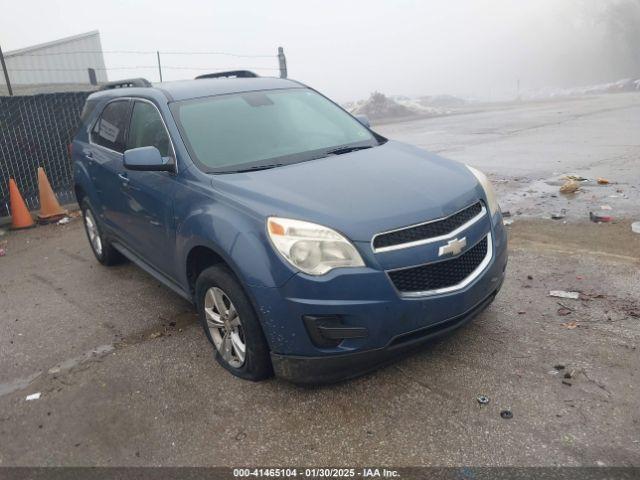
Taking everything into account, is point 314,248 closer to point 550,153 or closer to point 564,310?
point 564,310

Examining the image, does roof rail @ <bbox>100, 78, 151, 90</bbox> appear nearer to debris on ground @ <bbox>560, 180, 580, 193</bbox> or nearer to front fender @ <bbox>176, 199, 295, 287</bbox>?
front fender @ <bbox>176, 199, 295, 287</bbox>

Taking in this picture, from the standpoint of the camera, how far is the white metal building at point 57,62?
53.8ft

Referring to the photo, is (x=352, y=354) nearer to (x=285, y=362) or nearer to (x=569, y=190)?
(x=285, y=362)

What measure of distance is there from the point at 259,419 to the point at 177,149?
1.84 m

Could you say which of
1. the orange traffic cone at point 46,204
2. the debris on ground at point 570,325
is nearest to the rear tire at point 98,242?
the orange traffic cone at point 46,204

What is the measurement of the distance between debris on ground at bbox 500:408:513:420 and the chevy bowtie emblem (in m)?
0.87

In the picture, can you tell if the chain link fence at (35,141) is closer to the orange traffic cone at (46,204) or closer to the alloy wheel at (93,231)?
the orange traffic cone at (46,204)

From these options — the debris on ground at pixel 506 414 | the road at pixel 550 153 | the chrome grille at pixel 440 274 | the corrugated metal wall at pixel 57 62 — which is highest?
the corrugated metal wall at pixel 57 62

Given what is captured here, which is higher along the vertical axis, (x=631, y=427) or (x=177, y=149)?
(x=177, y=149)

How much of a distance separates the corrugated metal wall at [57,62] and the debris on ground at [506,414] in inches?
660

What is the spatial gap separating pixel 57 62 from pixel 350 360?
59.5ft

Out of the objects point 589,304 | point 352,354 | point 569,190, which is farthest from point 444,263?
point 569,190

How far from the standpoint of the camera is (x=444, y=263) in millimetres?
2848

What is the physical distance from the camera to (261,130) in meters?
3.87
